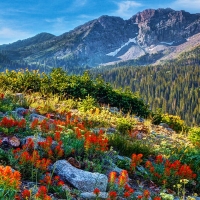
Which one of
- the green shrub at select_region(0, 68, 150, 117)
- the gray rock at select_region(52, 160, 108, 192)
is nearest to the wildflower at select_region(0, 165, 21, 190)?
the gray rock at select_region(52, 160, 108, 192)

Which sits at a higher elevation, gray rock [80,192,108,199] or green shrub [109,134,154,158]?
gray rock [80,192,108,199]

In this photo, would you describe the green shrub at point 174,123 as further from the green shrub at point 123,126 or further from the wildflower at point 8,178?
the wildflower at point 8,178

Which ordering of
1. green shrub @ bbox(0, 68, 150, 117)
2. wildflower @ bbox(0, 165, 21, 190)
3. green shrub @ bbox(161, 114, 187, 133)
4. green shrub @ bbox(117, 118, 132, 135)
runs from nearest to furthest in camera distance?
wildflower @ bbox(0, 165, 21, 190)
green shrub @ bbox(117, 118, 132, 135)
green shrub @ bbox(0, 68, 150, 117)
green shrub @ bbox(161, 114, 187, 133)

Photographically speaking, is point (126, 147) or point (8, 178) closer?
point (8, 178)

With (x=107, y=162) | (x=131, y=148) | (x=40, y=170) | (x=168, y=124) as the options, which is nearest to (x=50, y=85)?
(x=168, y=124)

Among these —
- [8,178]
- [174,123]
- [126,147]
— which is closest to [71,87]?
[174,123]

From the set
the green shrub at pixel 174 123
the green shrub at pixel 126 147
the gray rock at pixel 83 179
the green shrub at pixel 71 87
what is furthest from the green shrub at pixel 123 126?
the green shrub at pixel 174 123

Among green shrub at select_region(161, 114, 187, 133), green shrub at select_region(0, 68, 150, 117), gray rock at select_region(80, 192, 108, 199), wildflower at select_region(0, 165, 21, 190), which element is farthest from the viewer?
green shrub at select_region(161, 114, 187, 133)

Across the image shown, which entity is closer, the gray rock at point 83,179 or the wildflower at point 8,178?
the wildflower at point 8,178

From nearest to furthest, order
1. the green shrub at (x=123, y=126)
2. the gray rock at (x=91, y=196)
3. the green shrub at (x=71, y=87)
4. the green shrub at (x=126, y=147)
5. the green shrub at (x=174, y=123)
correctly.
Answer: the gray rock at (x=91, y=196) → the green shrub at (x=126, y=147) → the green shrub at (x=123, y=126) → the green shrub at (x=71, y=87) → the green shrub at (x=174, y=123)

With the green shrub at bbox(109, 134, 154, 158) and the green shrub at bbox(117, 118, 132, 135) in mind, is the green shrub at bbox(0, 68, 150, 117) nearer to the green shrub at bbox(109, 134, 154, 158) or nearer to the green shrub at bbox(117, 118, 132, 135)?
the green shrub at bbox(117, 118, 132, 135)

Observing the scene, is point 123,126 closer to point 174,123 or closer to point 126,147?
point 126,147

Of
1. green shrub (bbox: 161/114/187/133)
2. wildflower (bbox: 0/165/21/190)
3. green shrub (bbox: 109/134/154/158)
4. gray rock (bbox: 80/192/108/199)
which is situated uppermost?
wildflower (bbox: 0/165/21/190)

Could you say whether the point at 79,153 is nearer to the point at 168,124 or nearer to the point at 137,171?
the point at 137,171
